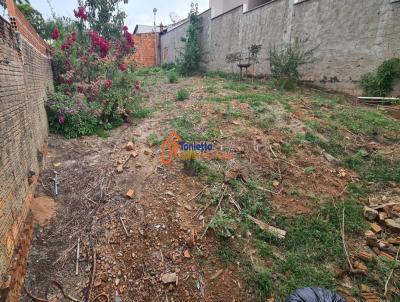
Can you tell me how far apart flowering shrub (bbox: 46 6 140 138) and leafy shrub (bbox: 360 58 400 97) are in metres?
6.05

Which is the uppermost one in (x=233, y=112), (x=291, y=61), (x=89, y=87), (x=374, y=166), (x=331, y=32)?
(x=331, y=32)

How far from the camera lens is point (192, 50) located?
12.4 metres

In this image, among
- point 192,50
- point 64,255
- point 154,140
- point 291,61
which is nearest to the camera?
point 64,255

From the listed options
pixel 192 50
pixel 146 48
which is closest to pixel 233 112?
pixel 192 50

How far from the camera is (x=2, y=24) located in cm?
255

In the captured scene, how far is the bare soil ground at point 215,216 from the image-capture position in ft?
7.25

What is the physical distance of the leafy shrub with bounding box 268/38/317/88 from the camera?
7.49m

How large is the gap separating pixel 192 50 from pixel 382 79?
8.92 metres

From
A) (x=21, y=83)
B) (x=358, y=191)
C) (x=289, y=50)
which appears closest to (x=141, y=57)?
(x=289, y=50)

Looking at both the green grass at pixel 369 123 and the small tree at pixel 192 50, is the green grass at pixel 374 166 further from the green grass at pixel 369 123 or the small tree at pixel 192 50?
the small tree at pixel 192 50

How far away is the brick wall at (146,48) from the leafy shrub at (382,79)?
15879 millimetres

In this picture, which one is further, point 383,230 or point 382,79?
point 382,79

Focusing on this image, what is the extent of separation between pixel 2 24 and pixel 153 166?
2.43 m

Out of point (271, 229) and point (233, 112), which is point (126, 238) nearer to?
point (271, 229)
